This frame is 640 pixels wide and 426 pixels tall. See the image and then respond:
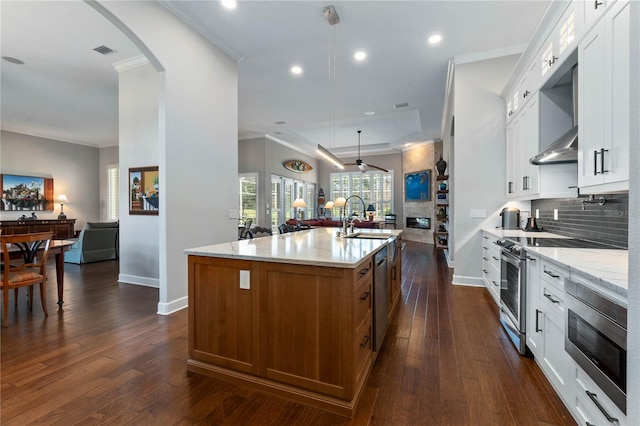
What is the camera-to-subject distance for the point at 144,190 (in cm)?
440

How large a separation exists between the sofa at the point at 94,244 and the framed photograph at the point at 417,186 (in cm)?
878

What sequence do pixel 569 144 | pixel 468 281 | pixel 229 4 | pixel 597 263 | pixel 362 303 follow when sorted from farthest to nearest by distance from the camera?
1. pixel 468 281
2. pixel 229 4
3. pixel 569 144
4. pixel 362 303
5. pixel 597 263

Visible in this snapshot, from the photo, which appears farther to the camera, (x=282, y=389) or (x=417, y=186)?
(x=417, y=186)

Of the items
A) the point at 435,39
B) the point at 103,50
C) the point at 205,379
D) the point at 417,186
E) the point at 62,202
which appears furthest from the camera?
the point at 417,186

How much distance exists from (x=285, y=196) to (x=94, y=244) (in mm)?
5575

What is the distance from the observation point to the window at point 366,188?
36.9ft

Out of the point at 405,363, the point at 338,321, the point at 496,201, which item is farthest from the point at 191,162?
the point at 496,201

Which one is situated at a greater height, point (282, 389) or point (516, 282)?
point (516, 282)

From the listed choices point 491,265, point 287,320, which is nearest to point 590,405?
point 287,320

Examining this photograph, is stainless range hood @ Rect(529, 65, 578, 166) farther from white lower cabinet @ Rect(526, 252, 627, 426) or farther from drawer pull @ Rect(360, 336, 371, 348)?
drawer pull @ Rect(360, 336, 371, 348)

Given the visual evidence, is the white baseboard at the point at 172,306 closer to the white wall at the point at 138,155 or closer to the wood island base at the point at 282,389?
the white wall at the point at 138,155

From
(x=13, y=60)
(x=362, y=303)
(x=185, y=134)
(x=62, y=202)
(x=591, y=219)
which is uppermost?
(x=13, y=60)

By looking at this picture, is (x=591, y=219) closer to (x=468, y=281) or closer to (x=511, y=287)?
(x=511, y=287)

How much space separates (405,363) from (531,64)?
3428mm
